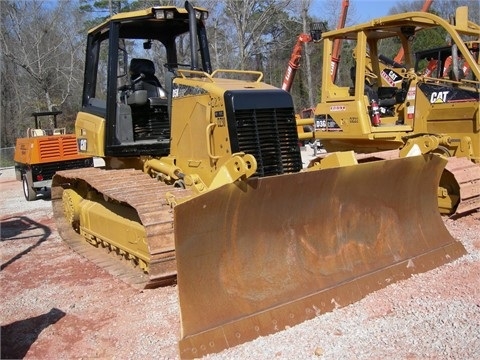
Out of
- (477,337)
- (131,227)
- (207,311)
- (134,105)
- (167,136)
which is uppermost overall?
(134,105)

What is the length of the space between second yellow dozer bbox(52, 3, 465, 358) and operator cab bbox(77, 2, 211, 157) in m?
0.02

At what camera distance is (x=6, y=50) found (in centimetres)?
2748

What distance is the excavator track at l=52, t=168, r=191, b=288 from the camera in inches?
176

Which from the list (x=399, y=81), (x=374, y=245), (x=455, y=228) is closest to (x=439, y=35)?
(x=399, y=81)

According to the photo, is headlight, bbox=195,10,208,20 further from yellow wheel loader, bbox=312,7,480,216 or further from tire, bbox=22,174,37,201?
tire, bbox=22,174,37,201

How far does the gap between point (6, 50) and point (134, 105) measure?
24460mm

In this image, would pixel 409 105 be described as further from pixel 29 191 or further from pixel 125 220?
pixel 29 191

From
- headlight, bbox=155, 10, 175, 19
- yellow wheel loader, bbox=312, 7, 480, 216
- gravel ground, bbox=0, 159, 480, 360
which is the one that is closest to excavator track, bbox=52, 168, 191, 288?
gravel ground, bbox=0, 159, 480, 360

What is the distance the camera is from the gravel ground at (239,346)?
12.1 ft

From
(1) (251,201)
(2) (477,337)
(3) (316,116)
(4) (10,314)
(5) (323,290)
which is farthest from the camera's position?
(3) (316,116)

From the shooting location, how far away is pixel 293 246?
442 centimetres

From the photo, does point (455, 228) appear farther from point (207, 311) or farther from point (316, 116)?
point (207, 311)

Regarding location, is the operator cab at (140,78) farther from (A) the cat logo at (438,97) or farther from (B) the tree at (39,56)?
(B) the tree at (39,56)

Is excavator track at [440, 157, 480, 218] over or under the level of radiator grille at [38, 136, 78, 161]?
under
